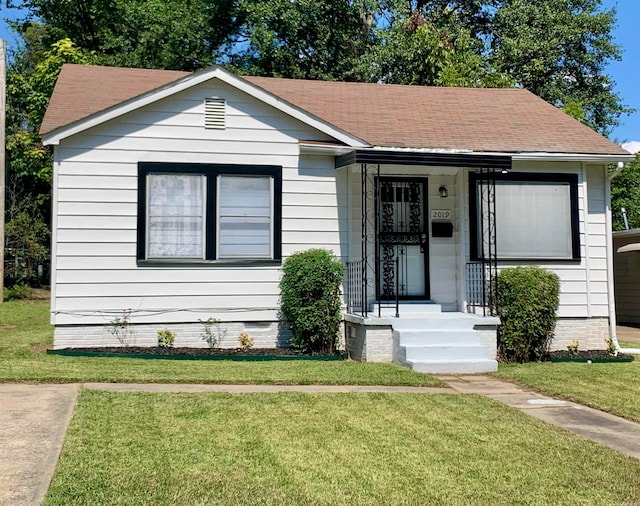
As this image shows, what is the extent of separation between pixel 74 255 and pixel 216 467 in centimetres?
632

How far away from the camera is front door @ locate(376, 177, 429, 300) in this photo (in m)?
11.2

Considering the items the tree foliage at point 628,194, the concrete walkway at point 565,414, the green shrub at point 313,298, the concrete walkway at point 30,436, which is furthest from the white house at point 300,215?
the tree foliage at point 628,194

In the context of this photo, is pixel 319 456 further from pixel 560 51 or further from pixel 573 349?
pixel 560 51

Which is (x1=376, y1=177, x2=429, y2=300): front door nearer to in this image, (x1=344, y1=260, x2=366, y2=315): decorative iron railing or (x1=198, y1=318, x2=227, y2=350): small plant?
(x1=344, y1=260, x2=366, y2=315): decorative iron railing

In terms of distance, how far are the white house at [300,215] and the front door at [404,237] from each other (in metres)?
0.02

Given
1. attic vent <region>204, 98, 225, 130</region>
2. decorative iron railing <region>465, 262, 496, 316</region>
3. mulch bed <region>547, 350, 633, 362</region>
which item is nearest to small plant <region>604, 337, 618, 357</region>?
mulch bed <region>547, 350, 633, 362</region>

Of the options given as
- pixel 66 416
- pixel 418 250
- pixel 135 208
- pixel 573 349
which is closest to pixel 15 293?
pixel 135 208

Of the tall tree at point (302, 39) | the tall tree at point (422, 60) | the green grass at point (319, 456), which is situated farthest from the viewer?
the tall tree at point (302, 39)

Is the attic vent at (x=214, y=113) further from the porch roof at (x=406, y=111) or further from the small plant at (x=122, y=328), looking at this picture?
the small plant at (x=122, y=328)

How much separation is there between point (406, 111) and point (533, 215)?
3273mm

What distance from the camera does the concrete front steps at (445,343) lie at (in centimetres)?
921

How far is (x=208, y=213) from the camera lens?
406 inches

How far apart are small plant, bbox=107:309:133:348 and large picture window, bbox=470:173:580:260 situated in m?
5.85

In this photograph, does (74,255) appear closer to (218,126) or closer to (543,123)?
(218,126)
